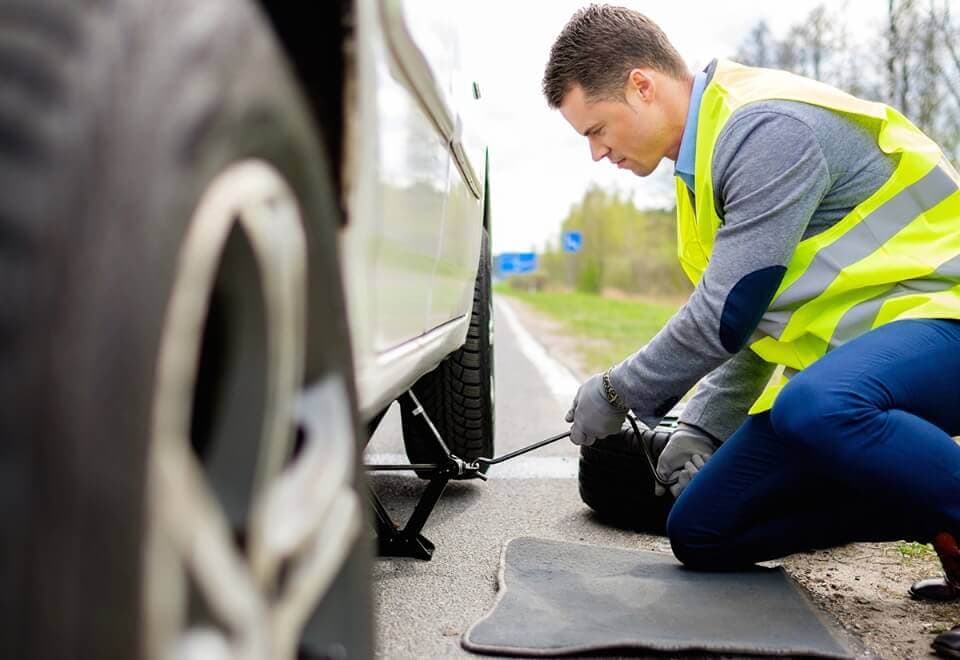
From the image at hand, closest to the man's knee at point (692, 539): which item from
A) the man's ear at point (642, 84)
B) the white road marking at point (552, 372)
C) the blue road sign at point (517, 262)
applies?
the man's ear at point (642, 84)

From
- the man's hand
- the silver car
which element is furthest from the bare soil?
the silver car

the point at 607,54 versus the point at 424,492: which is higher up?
the point at 607,54

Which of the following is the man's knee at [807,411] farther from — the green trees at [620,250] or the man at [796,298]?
the green trees at [620,250]

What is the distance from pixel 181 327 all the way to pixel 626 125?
204 cm

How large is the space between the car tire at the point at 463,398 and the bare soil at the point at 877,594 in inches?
41.0

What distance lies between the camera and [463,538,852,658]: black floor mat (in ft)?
6.26

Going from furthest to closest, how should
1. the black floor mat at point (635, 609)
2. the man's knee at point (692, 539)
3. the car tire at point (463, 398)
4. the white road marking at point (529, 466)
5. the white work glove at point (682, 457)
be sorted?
1. the white road marking at point (529, 466)
2. the car tire at point (463, 398)
3. the white work glove at point (682, 457)
4. the man's knee at point (692, 539)
5. the black floor mat at point (635, 609)

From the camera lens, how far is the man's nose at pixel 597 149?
104 inches

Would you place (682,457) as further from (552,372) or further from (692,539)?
(552,372)

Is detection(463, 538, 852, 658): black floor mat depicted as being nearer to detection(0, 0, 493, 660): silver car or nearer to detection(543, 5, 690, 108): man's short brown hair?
detection(0, 0, 493, 660): silver car

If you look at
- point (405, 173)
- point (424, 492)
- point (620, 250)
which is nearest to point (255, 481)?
point (405, 173)

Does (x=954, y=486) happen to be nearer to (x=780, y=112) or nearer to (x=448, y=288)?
(x=780, y=112)

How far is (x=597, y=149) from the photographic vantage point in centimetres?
265

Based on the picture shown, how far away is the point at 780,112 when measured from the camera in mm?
2242
